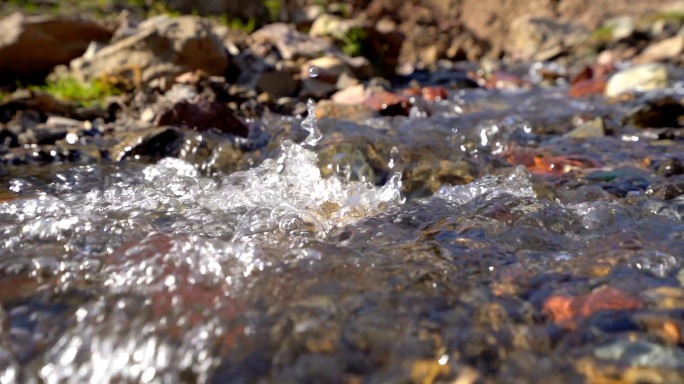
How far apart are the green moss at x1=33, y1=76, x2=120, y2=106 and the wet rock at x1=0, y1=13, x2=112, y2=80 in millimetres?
591

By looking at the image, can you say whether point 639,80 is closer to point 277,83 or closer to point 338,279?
point 277,83

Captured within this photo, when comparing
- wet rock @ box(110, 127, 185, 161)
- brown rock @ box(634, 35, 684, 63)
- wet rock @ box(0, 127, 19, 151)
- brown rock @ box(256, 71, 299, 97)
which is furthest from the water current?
brown rock @ box(634, 35, 684, 63)

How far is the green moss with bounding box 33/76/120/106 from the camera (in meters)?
5.04

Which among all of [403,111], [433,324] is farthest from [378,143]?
[433,324]

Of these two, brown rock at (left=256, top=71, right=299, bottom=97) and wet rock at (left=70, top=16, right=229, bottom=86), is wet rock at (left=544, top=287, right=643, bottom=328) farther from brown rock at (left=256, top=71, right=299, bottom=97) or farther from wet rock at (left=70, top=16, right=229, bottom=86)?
brown rock at (left=256, top=71, right=299, bottom=97)

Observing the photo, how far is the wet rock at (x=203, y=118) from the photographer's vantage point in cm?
378

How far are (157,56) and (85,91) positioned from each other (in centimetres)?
68

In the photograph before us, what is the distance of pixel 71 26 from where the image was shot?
6160 mm

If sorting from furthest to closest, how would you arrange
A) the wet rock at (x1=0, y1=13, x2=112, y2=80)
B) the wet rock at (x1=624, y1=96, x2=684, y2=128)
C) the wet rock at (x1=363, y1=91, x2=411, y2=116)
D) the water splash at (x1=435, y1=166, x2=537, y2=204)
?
the wet rock at (x1=0, y1=13, x2=112, y2=80)
the wet rock at (x1=363, y1=91, x2=411, y2=116)
the wet rock at (x1=624, y1=96, x2=684, y2=128)
the water splash at (x1=435, y1=166, x2=537, y2=204)

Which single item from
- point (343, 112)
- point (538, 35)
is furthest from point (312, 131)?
point (538, 35)

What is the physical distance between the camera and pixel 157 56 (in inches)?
211

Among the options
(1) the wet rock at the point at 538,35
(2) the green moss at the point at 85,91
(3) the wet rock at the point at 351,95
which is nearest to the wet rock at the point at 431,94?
(3) the wet rock at the point at 351,95

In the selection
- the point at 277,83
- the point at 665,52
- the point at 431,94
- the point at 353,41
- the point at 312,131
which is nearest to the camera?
the point at 312,131

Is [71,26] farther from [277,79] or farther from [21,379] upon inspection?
[21,379]
